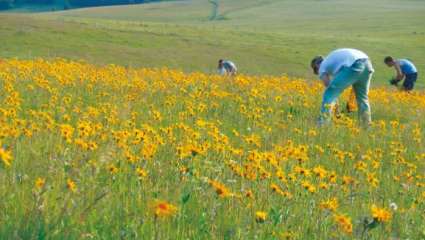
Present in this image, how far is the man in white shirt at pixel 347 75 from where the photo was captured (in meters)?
10.3

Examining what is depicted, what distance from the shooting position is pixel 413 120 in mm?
10750

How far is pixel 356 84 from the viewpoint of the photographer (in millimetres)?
11008

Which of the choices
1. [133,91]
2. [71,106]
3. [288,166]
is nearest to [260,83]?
[133,91]

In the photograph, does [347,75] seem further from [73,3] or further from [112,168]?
[73,3]

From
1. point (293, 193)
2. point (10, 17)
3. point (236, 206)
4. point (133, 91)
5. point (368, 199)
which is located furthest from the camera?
point (10, 17)

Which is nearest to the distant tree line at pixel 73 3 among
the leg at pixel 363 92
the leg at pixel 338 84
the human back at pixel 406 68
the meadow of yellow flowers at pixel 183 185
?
the human back at pixel 406 68

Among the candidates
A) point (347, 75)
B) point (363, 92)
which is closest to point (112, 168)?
point (347, 75)

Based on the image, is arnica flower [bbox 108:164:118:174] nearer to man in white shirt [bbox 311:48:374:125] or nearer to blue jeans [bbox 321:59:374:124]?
blue jeans [bbox 321:59:374:124]

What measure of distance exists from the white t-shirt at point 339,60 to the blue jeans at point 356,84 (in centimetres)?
6

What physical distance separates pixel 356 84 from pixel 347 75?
614mm

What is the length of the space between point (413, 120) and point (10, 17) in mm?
30583

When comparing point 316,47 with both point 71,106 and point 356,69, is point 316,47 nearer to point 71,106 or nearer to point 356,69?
point 356,69

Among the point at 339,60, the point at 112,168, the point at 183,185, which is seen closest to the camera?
the point at 112,168

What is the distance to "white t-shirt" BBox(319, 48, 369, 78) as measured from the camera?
1052cm
